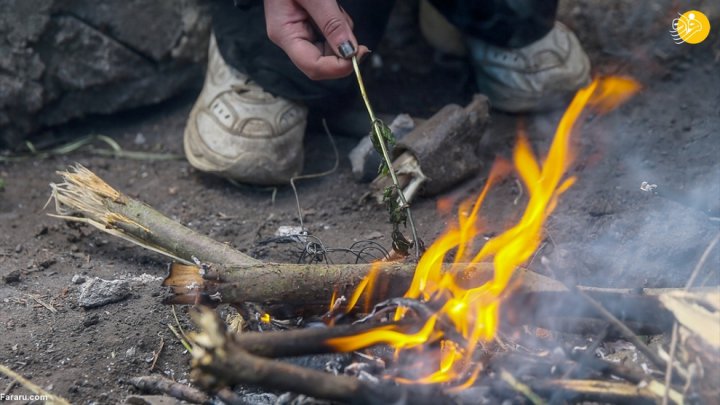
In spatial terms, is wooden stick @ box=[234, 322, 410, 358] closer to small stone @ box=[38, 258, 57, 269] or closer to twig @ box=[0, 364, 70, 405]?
twig @ box=[0, 364, 70, 405]

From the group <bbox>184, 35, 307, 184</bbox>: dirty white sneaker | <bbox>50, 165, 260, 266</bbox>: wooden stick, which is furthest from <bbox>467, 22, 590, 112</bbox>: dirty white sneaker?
<bbox>50, 165, 260, 266</bbox>: wooden stick

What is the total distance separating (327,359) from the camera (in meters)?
1.96

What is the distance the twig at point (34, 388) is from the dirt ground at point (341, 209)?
29 mm

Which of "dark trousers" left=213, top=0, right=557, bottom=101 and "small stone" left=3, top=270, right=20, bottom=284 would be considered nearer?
"small stone" left=3, top=270, right=20, bottom=284

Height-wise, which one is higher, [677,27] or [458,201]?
[677,27]

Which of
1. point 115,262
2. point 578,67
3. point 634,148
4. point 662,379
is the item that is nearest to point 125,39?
point 115,262

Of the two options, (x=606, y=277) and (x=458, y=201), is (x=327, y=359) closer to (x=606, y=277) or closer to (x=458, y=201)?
(x=606, y=277)

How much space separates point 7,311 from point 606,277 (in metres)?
1.82

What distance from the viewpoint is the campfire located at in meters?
1.63

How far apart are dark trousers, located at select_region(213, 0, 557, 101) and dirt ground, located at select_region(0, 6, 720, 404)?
0.33 m

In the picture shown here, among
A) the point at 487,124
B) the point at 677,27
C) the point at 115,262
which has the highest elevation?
the point at 677,27

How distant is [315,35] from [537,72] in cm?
122

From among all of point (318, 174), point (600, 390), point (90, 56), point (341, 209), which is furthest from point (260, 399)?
point (90, 56)

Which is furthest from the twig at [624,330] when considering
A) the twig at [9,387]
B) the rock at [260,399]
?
the twig at [9,387]
